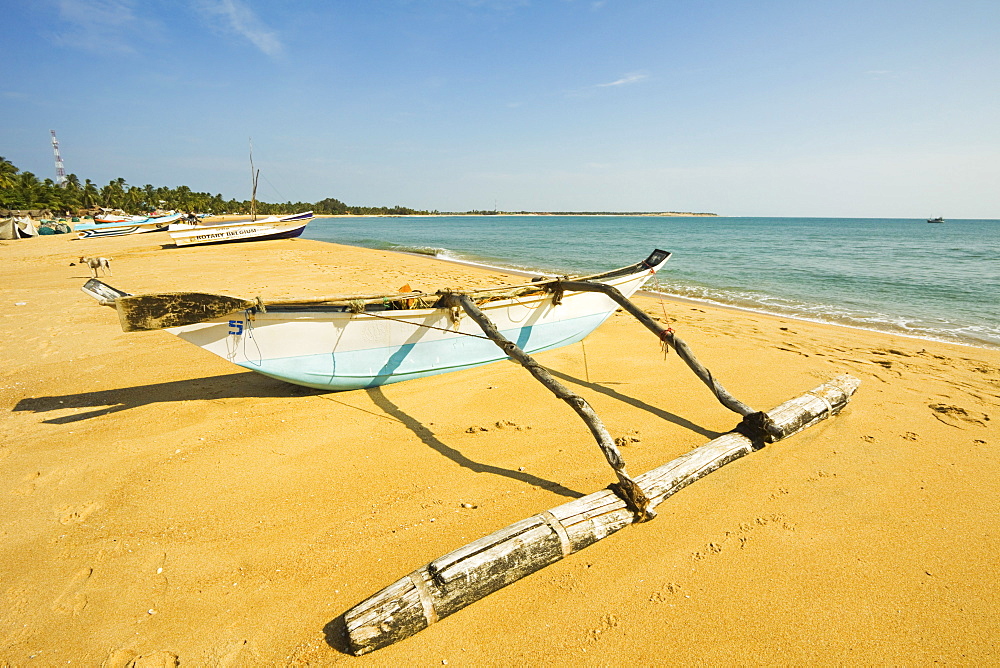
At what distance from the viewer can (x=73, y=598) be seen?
8.42ft

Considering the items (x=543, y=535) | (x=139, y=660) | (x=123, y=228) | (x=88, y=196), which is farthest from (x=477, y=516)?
(x=88, y=196)

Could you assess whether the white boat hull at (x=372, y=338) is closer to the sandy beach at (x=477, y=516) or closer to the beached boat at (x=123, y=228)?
the sandy beach at (x=477, y=516)

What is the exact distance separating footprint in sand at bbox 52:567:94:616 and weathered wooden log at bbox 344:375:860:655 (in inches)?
69.5

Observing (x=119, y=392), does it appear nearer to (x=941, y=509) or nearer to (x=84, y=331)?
(x=84, y=331)

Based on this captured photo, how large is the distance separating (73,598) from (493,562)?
2.61 m

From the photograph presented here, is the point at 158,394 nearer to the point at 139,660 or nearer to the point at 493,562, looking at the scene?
the point at 139,660

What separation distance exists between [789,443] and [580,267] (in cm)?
1658

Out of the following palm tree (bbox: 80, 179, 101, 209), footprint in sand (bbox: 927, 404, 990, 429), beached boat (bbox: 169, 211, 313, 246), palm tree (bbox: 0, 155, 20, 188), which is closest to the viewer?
footprint in sand (bbox: 927, 404, 990, 429)

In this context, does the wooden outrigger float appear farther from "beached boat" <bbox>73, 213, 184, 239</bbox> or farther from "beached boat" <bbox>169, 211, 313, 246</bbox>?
"beached boat" <bbox>73, 213, 184, 239</bbox>

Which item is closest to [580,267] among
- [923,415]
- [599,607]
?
[923,415]

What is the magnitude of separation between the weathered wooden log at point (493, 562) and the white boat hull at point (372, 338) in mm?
2985

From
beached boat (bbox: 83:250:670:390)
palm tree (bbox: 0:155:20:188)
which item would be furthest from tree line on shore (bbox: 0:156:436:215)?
beached boat (bbox: 83:250:670:390)

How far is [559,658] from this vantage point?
2293 millimetres

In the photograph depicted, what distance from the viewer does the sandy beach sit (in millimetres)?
2395
